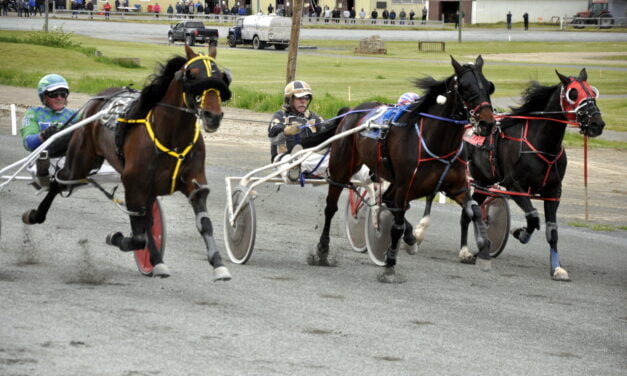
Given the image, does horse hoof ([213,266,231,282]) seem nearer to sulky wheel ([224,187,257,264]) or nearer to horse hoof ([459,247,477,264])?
sulky wheel ([224,187,257,264])

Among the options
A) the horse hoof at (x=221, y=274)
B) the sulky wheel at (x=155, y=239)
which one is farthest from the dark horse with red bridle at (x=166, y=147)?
the sulky wheel at (x=155, y=239)

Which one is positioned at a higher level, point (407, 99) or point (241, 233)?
point (407, 99)

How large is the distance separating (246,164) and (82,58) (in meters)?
24.7

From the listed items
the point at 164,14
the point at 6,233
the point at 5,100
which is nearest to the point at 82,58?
the point at 5,100

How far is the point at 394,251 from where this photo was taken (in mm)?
9383

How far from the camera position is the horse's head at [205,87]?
7.45 m

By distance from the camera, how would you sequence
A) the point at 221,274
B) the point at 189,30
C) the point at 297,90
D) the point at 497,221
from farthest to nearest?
Result: the point at 189,30 < the point at 497,221 < the point at 297,90 < the point at 221,274

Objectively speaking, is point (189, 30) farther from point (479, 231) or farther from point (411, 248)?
point (479, 231)

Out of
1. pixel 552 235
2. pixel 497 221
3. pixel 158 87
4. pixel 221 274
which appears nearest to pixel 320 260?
pixel 497 221

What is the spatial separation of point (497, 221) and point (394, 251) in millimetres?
2010

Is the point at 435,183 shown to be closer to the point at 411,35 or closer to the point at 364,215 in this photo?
the point at 364,215

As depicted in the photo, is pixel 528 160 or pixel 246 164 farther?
pixel 246 164

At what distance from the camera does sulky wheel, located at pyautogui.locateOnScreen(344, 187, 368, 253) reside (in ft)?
35.7

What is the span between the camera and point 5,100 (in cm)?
2941
